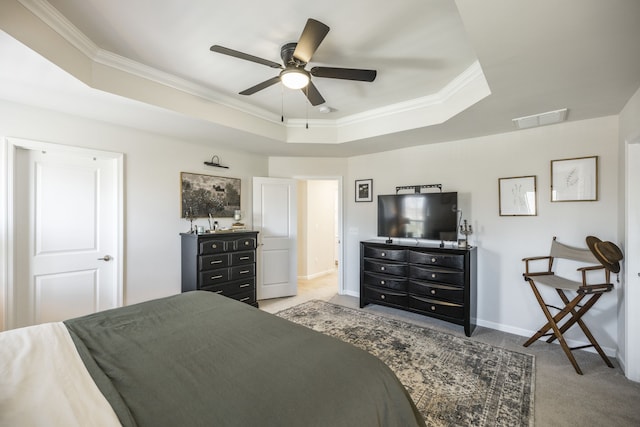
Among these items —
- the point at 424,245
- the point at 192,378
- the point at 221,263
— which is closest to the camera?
the point at 192,378

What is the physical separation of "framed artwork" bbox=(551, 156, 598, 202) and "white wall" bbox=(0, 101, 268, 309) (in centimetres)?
432

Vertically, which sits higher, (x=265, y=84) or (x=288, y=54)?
(x=288, y=54)

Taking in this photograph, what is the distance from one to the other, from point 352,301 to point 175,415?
149 inches

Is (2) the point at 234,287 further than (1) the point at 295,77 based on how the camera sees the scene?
Yes

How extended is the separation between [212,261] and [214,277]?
213 mm

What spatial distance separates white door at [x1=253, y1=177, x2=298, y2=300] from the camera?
15.1 ft

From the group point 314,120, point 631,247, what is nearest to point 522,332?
Answer: point 631,247

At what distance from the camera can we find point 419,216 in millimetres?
3857

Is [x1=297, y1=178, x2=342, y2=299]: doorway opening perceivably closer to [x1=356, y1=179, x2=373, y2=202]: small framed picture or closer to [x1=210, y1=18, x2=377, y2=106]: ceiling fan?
[x1=356, y1=179, x2=373, y2=202]: small framed picture

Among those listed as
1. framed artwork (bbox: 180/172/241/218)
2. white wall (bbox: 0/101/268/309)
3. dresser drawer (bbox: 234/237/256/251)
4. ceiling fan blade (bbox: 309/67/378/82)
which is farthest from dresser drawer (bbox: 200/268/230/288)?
ceiling fan blade (bbox: 309/67/378/82)

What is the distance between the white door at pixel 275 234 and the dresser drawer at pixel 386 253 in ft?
4.47

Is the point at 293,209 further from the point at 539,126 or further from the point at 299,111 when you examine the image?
the point at 539,126

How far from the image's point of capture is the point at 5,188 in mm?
2521

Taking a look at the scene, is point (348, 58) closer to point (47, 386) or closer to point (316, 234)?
point (47, 386)
